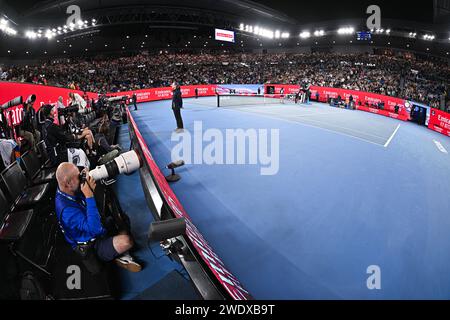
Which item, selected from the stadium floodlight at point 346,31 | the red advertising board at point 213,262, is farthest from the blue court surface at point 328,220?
the stadium floodlight at point 346,31

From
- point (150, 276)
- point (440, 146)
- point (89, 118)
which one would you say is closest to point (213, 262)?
point (150, 276)

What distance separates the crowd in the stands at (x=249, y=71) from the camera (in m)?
28.7

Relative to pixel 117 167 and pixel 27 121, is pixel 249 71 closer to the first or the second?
pixel 27 121

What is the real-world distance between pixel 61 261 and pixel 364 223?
5083mm

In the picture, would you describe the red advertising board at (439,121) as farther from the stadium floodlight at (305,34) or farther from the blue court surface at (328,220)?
the stadium floodlight at (305,34)

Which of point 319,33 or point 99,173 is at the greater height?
point 319,33

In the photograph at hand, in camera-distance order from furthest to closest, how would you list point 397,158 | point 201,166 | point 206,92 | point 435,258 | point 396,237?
point 206,92 < point 397,158 < point 201,166 < point 396,237 < point 435,258

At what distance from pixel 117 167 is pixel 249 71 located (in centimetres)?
4105

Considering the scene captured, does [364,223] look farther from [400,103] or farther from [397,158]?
[400,103]

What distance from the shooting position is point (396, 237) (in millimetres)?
4320

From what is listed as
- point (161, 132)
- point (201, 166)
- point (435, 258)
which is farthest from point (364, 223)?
point (161, 132)

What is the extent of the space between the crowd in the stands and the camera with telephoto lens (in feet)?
89.5

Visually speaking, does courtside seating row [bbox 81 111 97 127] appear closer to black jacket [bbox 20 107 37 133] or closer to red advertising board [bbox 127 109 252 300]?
black jacket [bbox 20 107 37 133]

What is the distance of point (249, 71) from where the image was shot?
1618 inches
